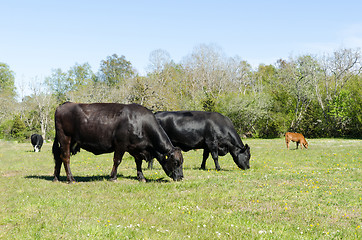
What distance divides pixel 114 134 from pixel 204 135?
5.37 m

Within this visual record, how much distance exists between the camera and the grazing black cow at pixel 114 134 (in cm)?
1191

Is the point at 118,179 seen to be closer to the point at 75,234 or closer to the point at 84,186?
the point at 84,186

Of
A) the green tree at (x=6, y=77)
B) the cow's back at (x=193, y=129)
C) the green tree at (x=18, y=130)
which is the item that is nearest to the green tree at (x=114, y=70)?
the green tree at (x=6, y=77)

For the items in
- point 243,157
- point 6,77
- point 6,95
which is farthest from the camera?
point 6,77

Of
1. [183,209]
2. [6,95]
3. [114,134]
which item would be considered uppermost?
[6,95]

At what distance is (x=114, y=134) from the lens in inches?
470

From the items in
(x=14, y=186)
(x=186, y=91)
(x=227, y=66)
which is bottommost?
(x=14, y=186)

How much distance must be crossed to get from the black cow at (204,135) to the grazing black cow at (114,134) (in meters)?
3.65

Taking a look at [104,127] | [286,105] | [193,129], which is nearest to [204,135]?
[193,129]

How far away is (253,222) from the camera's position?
23.8 feet

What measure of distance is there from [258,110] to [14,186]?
47.6m

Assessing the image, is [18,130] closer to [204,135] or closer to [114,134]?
[204,135]

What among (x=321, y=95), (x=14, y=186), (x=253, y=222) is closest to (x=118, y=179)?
(x=14, y=186)

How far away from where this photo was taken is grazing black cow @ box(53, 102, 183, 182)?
469 inches
